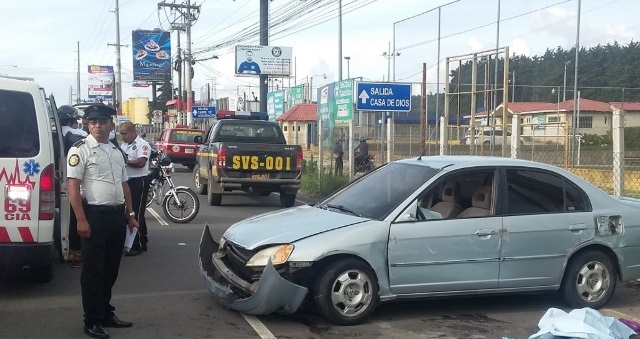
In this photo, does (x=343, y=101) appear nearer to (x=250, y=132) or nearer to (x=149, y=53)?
(x=250, y=132)

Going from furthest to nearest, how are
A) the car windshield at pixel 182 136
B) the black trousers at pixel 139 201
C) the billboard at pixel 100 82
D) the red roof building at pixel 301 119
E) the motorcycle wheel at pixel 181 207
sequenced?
the billboard at pixel 100 82 → the red roof building at pixel 301 119 → the car windshield at pixel 182 136 → the motorcycle wheel at pixel 181 207 → the black trousers at pixel 139 201

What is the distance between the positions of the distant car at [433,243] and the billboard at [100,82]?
77364mm

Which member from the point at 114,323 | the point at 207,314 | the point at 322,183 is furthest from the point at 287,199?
the point at 114,323

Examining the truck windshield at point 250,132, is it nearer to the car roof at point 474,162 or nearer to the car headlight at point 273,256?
the car roof at point 474,162

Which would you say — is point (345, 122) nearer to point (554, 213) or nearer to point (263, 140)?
point (263, 140)

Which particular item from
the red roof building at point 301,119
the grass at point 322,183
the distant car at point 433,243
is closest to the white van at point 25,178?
the distant car at point 433,243

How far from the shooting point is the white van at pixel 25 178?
6527 millimetres

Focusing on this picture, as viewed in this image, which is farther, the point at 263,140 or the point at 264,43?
the point at 264,43

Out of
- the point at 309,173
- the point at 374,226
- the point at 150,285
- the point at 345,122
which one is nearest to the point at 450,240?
the point at 374,226

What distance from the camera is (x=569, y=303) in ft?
23.3

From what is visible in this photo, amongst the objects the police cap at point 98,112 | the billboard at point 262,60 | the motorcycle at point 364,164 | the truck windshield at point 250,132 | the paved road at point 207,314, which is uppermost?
the billboard at point 262,60

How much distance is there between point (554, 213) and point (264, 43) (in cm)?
2990

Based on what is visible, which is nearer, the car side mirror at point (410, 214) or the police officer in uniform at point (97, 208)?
the police officer in uniform at point (97, 208)

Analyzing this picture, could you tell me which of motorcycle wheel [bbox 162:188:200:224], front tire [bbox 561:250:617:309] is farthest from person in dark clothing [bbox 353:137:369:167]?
front tire [bbox 561:250:617:309]
